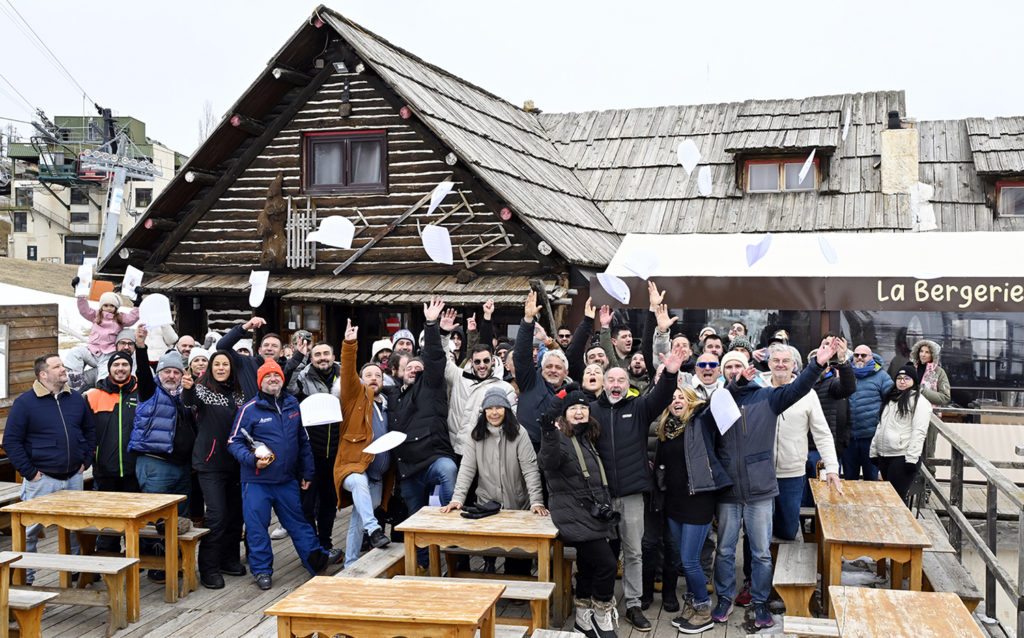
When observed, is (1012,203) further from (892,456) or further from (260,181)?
(260,181)

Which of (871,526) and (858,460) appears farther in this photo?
(858,460)

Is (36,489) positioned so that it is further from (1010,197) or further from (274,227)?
(1010,197)

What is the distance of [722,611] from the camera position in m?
6.08

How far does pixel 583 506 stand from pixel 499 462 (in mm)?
760

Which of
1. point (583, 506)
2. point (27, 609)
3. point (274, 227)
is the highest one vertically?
point (274, 227)

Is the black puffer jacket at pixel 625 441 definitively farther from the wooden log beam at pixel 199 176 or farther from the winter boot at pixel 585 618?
the wooden log beam at pixel 199 176

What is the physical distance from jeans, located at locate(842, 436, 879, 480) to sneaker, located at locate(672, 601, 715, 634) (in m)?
2.57

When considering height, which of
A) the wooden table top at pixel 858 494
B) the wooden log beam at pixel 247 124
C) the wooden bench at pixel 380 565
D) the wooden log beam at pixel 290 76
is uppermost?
the wooden log beam at pixel 290 76

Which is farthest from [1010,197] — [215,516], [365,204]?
[215,516]

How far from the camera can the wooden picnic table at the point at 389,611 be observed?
14.2 ft

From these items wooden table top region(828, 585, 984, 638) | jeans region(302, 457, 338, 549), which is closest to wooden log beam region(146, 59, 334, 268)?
jeans region(302, 457, 338, 549)

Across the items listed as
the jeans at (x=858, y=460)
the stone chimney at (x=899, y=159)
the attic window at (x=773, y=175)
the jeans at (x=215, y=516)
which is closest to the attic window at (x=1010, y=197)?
the stone chimney at (x=899, y=159)

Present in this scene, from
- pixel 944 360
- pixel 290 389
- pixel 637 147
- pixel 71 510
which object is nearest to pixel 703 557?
pixel 290 389

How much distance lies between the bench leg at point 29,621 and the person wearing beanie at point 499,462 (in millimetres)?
2597
